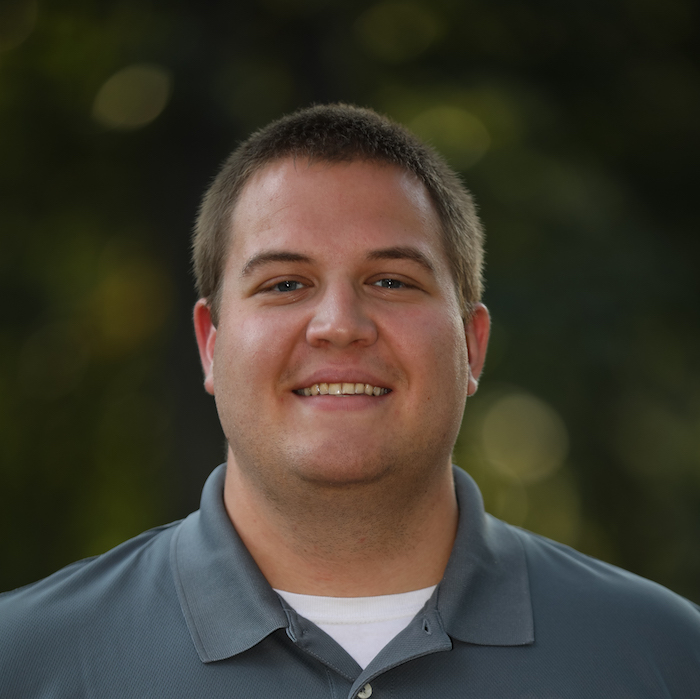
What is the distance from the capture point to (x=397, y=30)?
19.2 feet

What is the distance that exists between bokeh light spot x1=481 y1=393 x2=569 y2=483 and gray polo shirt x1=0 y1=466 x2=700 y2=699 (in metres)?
3.43

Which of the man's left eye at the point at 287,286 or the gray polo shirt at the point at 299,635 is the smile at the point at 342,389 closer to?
the man's left eye at the point at 287,286

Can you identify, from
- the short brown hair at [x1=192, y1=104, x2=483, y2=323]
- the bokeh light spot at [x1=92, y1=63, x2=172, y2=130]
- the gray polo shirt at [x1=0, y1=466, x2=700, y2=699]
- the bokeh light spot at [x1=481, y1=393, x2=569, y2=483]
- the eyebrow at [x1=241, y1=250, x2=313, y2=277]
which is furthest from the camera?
the bokeh light spot at [x1=481, y1=393, x2=569, y2=483]

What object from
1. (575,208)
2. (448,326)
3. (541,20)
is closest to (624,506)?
(575,208)

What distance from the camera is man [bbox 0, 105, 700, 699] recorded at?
2.16 metres

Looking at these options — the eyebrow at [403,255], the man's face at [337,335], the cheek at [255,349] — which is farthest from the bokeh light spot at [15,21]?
the eyebrow at [403,255]

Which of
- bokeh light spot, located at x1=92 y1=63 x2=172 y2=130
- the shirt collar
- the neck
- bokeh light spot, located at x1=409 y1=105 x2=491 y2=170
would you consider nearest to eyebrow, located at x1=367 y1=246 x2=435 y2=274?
the neck

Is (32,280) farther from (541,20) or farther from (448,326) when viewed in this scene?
(448,326)

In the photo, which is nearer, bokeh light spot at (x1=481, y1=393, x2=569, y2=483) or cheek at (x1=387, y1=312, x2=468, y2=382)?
cheek at (x1=387, y1=312, x2=468, y2=382)

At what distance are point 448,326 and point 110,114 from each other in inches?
157

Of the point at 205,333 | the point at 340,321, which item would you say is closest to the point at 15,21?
the point at 205,333

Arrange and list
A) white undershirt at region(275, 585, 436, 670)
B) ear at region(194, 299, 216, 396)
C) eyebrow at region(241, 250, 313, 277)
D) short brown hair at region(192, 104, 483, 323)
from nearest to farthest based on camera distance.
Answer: white undershirt at region(275, 585, 436, 670) → eyebrow at region(241, 250, 313, 277) → short brown hair at region(192, 104, 483, 323) → ear at region(194, 299, 216, 396)

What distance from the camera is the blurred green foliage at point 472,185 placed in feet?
17.8

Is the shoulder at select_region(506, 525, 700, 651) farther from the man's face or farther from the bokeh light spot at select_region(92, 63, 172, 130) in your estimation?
the bokeh light spot at select_region(92, 63, 172, 130)
